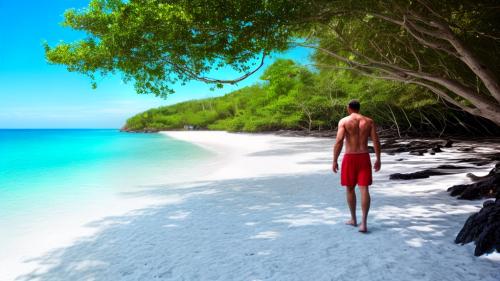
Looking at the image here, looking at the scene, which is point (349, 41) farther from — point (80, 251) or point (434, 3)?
point (80, 251)

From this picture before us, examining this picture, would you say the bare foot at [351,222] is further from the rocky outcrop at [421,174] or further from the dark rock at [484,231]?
the rocky outcrop at [421,174]

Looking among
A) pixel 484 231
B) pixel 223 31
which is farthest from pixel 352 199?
pixel 223 31

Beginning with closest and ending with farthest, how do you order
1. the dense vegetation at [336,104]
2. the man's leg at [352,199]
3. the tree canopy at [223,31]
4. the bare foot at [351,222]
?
the man's leg at [352,199], the bare foot at [351,222], the tree canopy at [223,31], the dense vegetation at [336,104]

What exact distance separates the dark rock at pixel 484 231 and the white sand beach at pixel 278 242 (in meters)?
0.11

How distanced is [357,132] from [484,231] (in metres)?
1.77

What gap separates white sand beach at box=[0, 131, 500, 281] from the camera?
12.1 feet

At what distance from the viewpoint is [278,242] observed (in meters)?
4.65

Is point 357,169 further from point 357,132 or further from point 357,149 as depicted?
point 357,132

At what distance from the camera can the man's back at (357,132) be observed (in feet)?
15.0

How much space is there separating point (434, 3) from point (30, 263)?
10070 mm

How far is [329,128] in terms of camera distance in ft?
148

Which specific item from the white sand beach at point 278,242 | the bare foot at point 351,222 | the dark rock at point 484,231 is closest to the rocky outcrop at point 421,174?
the white sand beach at point 278,242

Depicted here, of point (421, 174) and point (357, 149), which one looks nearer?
point (357, 149)

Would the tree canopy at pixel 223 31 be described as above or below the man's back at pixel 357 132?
above
